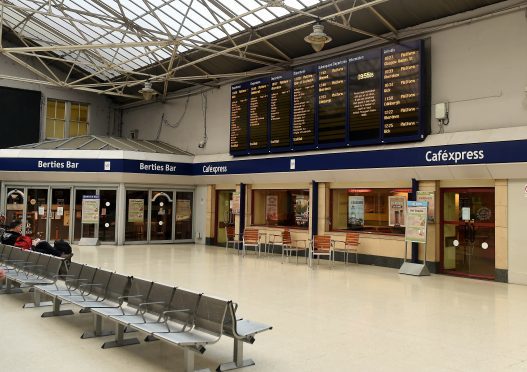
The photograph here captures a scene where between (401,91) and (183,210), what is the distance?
10.3 m

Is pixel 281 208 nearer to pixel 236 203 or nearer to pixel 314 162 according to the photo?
pixel 236 203

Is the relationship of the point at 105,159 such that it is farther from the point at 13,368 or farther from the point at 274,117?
the point at 13,368

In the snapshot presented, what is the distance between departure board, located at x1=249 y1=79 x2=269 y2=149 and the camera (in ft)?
50.8

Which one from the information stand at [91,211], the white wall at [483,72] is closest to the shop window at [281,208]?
the white wall at [483,72]

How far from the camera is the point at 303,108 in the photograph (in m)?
14.2

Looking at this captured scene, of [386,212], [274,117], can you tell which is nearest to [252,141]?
[274,117]

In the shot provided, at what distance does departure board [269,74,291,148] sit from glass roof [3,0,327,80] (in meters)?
1.89

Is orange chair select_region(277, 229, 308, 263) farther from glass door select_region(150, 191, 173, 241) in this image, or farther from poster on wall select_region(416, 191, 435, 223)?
glass door select_region(150, 191, 173, 241)

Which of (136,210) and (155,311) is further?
(136,210)

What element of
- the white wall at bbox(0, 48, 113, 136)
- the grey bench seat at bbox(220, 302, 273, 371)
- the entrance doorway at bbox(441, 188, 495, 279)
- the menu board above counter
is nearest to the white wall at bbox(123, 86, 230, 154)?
the white wall at bbox(0, 48, 113, 136)

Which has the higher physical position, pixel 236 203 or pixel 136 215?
pixel 236 203

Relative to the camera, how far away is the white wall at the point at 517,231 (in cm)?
1034

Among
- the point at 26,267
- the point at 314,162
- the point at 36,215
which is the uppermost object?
the point at 314,162

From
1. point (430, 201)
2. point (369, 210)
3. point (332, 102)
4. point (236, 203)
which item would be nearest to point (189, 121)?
point (236, 203)
